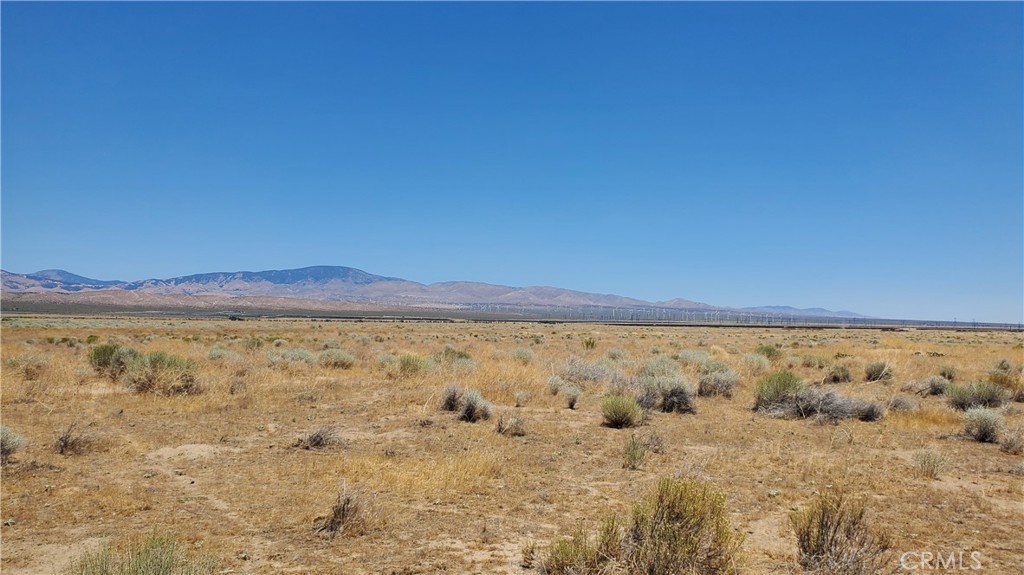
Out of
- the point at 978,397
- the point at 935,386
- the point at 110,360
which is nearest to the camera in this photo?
the point at 978,397

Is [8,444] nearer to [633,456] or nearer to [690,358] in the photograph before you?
[633,456]

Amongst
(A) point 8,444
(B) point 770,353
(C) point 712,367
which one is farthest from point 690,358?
(A) point 8,444

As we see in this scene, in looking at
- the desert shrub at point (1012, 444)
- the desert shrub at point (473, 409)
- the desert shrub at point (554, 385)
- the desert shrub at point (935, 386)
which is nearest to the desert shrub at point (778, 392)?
the desert shrub at point (1012, 444)

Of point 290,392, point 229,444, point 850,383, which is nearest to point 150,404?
point 290,392

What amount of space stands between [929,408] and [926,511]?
8972 mm

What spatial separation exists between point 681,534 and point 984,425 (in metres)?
9.71

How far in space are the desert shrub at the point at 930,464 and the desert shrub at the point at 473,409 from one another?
7866mm

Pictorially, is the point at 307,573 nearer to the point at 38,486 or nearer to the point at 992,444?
the point at 38,486

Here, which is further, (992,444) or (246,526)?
(992,444)

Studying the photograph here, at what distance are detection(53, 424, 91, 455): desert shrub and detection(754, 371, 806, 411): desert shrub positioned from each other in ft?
46.5

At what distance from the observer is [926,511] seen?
254 inches

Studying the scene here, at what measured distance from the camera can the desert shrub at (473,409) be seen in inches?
464

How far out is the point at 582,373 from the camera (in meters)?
18.1

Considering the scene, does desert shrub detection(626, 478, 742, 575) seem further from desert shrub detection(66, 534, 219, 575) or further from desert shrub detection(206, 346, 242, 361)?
desert shrub detection(206, 346, 242, 361)
